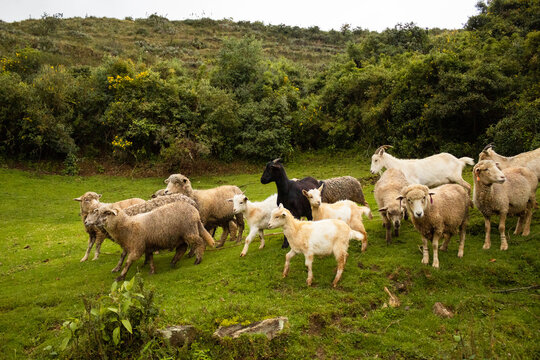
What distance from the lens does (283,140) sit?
30.5 m

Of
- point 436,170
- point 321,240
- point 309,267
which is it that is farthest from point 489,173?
point 309,267

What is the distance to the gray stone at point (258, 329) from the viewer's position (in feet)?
20.5

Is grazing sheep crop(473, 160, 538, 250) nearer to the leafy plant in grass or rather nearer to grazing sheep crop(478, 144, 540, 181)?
grazing sheep crop(478, 144, 540, 181)

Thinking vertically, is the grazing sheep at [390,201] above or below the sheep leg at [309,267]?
above

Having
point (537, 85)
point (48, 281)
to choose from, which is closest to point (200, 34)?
point (537, 85)

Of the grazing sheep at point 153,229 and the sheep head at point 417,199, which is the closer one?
the sheep head at point 417,199

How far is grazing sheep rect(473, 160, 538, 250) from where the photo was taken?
343 inches

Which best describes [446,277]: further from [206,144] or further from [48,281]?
[206,144]

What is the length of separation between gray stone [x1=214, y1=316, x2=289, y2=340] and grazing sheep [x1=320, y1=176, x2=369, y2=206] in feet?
20.7

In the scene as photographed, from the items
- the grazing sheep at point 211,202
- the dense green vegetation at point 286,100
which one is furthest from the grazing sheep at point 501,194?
the dense green vegetation at point 286,100

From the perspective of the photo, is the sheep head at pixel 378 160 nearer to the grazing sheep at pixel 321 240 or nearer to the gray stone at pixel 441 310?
the grazing sheep at pixel 321 240

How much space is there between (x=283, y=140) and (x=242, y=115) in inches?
165

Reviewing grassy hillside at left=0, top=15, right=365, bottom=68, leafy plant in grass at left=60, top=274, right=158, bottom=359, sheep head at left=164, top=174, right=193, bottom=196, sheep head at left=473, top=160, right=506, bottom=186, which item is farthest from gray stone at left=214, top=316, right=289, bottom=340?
grassy hillside at left=0, top=15, right=365, bottom=68

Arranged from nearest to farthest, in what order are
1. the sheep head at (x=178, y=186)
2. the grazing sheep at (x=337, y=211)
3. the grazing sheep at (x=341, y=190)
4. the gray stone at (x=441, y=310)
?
the gray stone at (x=441, y=310) < the grazing sheep at (x=337, y=211) < the grazing sheep at (x=341, y=190) < the sheep head at (x=178, y=186)
